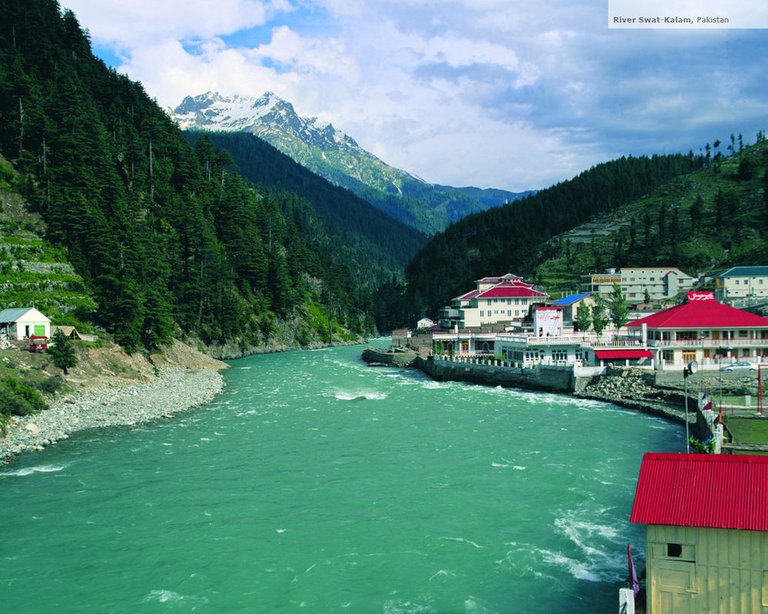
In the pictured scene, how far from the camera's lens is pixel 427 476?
30562 mm

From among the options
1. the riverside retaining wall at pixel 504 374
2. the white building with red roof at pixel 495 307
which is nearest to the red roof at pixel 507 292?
the white building with red roof at pixel 495 307

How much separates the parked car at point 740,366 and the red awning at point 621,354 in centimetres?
767

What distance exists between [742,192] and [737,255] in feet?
120

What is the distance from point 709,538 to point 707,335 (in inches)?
2161

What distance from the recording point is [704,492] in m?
13.8

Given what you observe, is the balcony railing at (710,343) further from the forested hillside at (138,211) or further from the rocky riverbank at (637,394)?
the forested hillside at (138,211)

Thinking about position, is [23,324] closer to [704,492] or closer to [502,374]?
[502,374]

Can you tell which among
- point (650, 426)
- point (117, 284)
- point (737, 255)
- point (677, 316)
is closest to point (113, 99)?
point (117, 284)

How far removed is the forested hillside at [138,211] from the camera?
70812 mm

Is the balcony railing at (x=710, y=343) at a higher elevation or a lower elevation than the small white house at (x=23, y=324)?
lower

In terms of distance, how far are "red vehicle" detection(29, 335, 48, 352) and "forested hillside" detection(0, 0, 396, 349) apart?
8.70 metres

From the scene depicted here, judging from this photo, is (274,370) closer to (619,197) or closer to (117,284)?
(117,284)

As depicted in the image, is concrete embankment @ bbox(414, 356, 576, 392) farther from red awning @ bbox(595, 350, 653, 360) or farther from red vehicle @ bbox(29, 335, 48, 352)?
red vehicle @ bbox(29, 335, 48, 352)

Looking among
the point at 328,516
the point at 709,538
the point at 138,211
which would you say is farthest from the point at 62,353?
the point at 709,538
